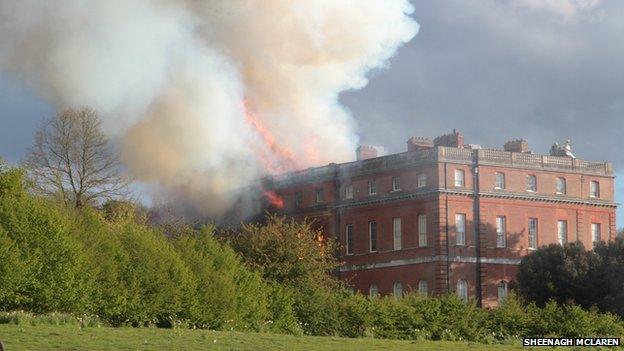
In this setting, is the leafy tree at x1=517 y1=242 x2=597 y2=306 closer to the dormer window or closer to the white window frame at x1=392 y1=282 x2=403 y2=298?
the white window frame at x1=392 y1=282 x2=403 y2=298

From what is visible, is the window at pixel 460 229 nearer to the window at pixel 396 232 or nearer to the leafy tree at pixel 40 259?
the window at pixel 396 232

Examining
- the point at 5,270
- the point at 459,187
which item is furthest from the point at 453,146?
the point at 5,270

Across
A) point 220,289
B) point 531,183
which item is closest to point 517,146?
point 531,183

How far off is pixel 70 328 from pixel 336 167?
56.9 m

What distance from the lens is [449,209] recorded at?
92.8 meters

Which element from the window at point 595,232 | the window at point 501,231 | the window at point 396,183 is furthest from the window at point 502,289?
the window at point 396,183

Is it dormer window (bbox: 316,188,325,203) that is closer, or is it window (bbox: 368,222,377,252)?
window (bbox: 368,222,377,252)

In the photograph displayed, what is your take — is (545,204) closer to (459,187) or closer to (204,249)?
(459,187)

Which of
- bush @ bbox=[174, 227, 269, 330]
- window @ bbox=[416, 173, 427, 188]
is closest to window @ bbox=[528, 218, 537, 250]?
window @ bbox=[416, 173, 427, 188]

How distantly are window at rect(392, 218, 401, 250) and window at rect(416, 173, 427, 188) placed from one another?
319 centimetres

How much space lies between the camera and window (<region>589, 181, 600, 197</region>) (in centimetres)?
9925

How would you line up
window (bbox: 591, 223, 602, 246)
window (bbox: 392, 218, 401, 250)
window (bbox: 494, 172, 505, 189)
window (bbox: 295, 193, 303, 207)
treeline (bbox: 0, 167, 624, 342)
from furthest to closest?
window (bbox: 295, 193, 303, 207) < window (bbox: 591, 223, 602, 246) < window (bbox: 392, 218, 401, 250) < window (bbox: 494, 172, 505, 189) < treeline (bbox: 0, 167, 624, 342)

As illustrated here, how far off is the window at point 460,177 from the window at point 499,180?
253 centimetres

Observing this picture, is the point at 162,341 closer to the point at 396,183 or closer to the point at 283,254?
the point at 283,254
